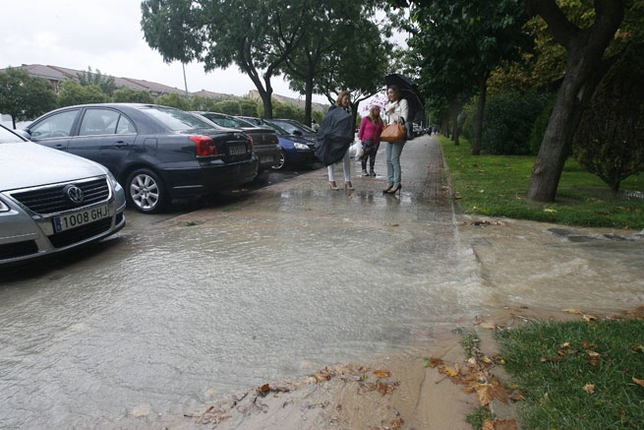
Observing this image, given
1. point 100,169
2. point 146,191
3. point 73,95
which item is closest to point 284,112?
point 73,95

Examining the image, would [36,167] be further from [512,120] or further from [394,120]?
[512,120]

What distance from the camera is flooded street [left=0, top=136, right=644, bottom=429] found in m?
2.37

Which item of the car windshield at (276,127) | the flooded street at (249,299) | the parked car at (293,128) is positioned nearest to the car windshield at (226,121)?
the car windshield at (276,127)

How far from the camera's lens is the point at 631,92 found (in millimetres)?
6547

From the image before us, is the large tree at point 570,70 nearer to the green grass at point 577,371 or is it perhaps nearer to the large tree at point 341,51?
the green grass at point 577,371

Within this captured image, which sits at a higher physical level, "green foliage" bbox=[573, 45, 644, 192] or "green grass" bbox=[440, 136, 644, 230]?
"green foliage" bbox=[573, 45, 644, 192]

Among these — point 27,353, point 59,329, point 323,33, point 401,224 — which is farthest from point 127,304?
point 323,33

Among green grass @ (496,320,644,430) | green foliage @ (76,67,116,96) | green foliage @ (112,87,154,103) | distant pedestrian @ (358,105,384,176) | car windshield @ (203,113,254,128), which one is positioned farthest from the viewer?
green foliage @ (76,67,116,96)

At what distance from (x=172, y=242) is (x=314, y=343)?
296cm

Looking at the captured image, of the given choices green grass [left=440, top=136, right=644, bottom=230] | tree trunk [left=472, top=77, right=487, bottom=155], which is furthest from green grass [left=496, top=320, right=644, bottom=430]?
tree trunk [left=472, top=77, right=487, bottom=155]

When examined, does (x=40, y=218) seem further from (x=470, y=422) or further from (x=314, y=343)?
(x=470, y=422)

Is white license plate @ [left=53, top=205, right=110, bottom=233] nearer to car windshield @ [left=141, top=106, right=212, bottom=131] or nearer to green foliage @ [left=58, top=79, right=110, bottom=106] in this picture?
car windshield @ [left=141, top=106, right=212, bottom=131]

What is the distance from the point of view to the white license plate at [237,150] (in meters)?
7.03

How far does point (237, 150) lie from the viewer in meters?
7.19
